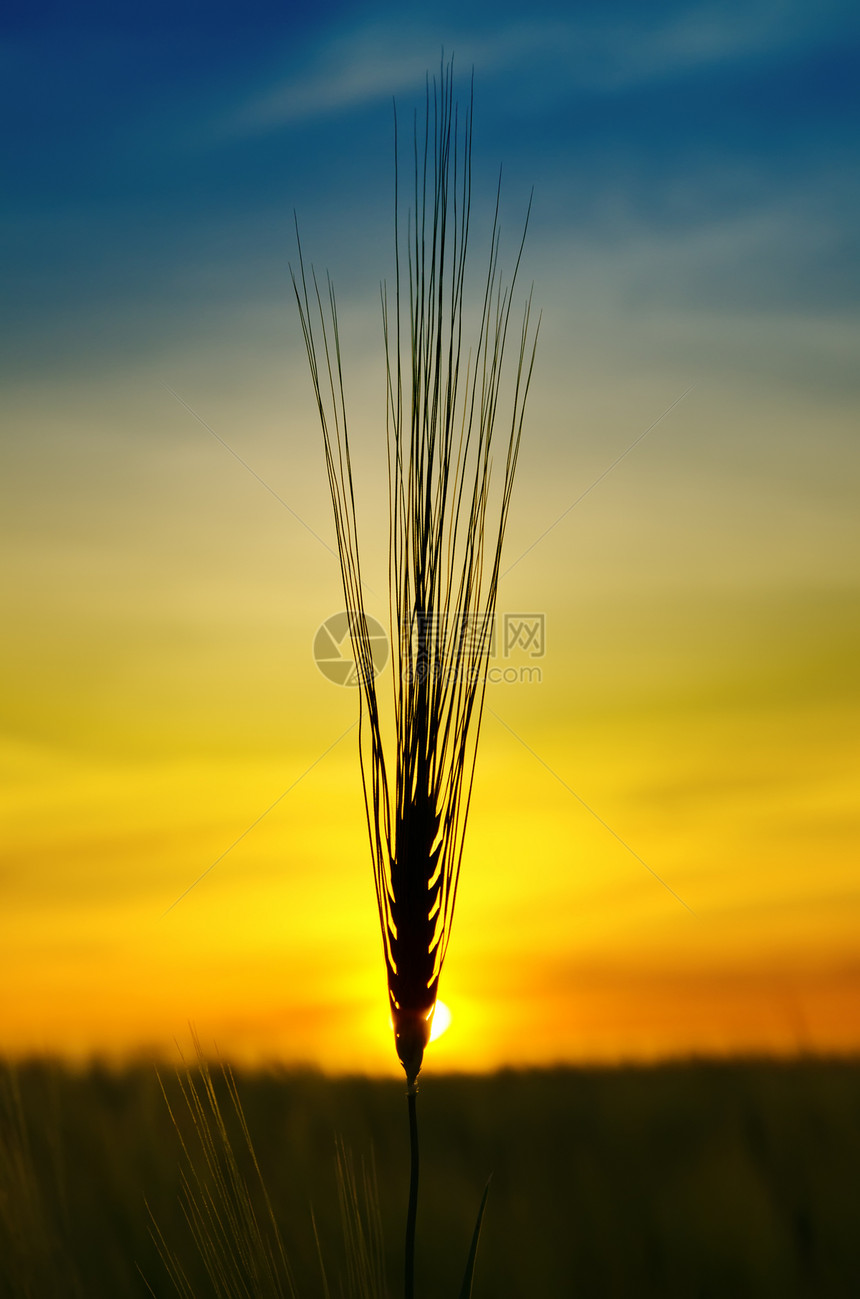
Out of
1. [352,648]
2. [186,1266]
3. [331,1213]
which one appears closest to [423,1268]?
[331,1213]

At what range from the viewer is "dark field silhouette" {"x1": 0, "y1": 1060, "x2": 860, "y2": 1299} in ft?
6.54

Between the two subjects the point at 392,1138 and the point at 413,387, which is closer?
the point at 413,387

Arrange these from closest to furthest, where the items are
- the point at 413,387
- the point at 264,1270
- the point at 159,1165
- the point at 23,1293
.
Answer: the point at 413,387, the point at 264,1270, the point at 23,1293, the point at 159,1165

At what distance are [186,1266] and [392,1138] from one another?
563 millimetres

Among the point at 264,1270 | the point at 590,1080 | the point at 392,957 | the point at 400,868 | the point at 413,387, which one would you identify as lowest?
the point at 264,1270

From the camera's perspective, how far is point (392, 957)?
58.4 inches

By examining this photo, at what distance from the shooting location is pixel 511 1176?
224 cm

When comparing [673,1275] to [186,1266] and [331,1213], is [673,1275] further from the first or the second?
[186,1266]

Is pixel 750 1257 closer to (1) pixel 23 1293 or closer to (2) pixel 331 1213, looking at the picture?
(2) pixel 331 1213

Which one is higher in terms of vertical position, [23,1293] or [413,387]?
[413,387]

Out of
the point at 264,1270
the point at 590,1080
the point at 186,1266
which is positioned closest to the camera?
the point at 264,1270

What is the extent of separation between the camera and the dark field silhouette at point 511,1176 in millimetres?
1992
